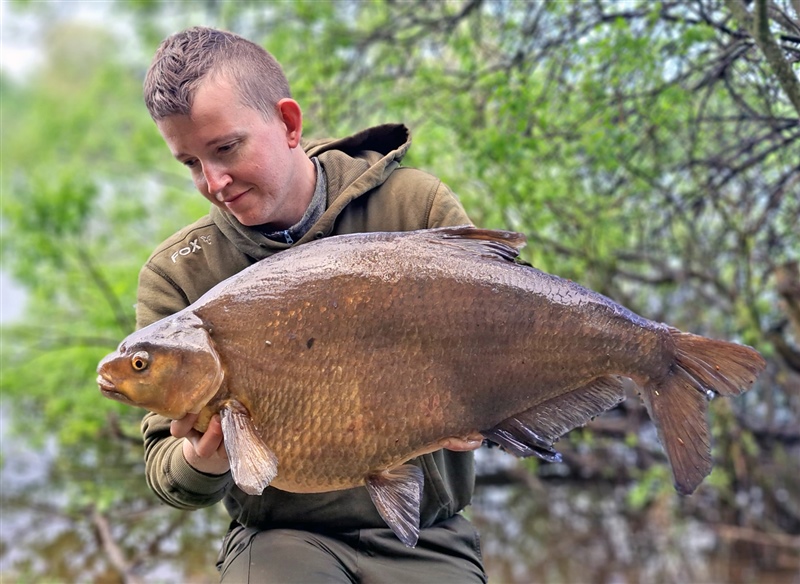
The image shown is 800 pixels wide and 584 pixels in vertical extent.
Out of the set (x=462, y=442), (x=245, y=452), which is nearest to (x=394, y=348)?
(x=462, y=442)

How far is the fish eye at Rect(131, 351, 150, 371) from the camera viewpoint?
5.79 feet

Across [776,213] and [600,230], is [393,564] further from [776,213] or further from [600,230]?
[600,230]

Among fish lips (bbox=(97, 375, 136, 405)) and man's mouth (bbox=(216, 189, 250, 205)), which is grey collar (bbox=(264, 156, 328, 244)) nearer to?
man's mouth (bbox=(216, 189, 250, 205))

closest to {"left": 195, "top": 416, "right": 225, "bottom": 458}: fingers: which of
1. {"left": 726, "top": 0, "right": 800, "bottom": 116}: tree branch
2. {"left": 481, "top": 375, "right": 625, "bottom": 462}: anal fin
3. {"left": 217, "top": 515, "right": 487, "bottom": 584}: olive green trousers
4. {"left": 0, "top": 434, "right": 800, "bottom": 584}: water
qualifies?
{"left": 217, "top": 515, "right": 487, "bottom": 584}: olive green trousers

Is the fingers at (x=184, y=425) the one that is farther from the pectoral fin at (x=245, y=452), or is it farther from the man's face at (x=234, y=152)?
the man's face at (x=234, y=152)

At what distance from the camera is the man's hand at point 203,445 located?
185cm

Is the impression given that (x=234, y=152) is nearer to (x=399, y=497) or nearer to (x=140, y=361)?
(x=140, y=361)

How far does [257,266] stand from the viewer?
193cm

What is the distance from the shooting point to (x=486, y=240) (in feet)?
6.46

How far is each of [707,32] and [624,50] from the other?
1.29ft

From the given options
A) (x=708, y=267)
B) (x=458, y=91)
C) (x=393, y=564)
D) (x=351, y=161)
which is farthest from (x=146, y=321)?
(x=708, y=267)

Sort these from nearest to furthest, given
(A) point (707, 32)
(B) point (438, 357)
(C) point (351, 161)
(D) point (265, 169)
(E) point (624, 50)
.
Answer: (B) point (438, 357) < (D) point (265, 169) < (C) point (351, 161) < (A) point (707, 32) < (E) point (624, 50)

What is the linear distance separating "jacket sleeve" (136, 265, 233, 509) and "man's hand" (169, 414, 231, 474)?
0.09 feet

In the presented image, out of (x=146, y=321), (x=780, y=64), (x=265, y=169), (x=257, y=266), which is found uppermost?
(x=780, y=64)
